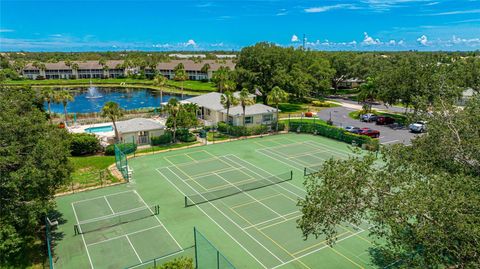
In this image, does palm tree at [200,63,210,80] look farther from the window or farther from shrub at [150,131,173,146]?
shrub at [150,131,173,146]

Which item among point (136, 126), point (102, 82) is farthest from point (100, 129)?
point (102, 82)

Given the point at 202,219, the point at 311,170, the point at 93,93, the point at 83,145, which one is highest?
the point at 93,93

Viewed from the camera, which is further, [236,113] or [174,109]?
[236,113]

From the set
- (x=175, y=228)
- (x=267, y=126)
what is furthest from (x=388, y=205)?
(x=267, y=126)

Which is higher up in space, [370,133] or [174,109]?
[174,109]

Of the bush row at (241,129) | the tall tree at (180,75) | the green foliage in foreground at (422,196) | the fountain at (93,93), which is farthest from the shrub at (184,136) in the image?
the fountain at (93,93)

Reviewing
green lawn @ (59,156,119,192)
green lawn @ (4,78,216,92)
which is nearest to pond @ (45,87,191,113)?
green lawn @ (4,78,216,92)

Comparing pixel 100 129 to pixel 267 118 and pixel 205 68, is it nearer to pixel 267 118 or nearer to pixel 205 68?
pixel 267 118
